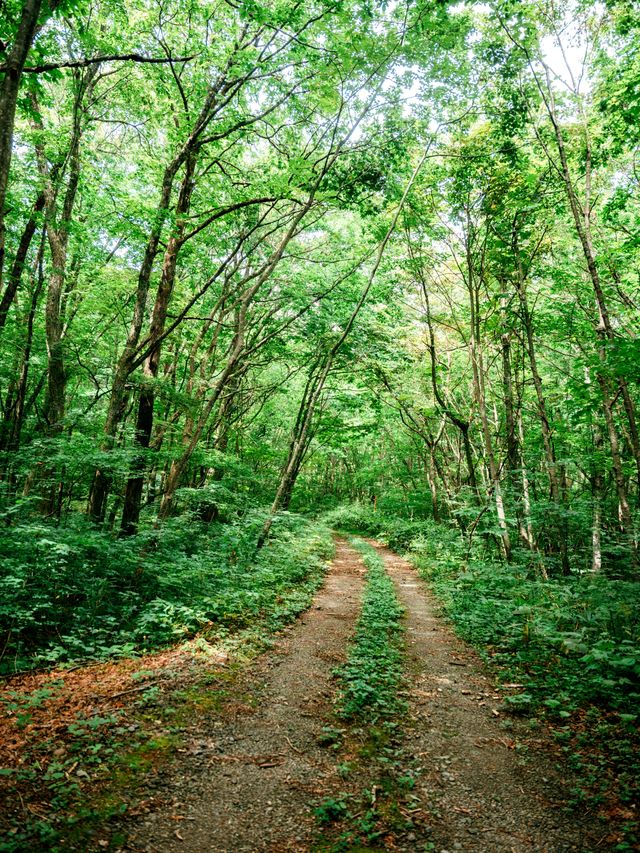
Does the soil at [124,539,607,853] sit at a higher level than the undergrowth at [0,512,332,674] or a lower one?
lower

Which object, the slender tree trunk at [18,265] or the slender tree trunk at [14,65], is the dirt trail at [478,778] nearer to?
the slender tree trunk at [14,65]

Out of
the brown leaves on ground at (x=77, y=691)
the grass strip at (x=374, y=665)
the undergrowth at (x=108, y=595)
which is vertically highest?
the undergrowth at (x=108, y=595)

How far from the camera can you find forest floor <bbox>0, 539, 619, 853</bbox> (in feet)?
9.78

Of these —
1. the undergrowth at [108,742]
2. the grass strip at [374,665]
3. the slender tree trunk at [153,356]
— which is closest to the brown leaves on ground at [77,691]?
the undergrowth at [108,742]

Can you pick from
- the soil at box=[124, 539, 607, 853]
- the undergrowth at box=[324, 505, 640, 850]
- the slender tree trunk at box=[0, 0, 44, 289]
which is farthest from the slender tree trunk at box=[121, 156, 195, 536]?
the undergrowth at box=[324, 505, 640, 850]

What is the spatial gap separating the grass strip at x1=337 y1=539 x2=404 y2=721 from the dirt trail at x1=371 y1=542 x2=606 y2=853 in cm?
29

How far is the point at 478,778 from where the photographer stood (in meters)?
3.73

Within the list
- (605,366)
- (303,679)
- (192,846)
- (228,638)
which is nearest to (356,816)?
(192,846)

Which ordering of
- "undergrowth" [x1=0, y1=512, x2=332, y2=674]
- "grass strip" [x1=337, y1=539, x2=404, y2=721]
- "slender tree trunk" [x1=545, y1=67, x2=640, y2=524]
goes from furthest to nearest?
"slender tree trunk" [x1=545, y1=67, x2=640, y2=524] → "undergrowth" [x1=0, y1=512, x2=332, y2=674] → "grass strip" [x1=337, y1=539, x2=404, y2=721]

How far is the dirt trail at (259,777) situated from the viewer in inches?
116

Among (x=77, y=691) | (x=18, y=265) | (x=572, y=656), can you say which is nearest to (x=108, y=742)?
(x=77, y=691)

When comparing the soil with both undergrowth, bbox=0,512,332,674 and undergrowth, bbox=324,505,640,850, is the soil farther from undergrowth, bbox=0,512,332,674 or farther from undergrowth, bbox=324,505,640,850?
undergrowth, bbox=0,512,332,674

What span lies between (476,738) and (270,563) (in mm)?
7407

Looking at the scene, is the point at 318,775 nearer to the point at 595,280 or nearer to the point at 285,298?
the point at 595,280
